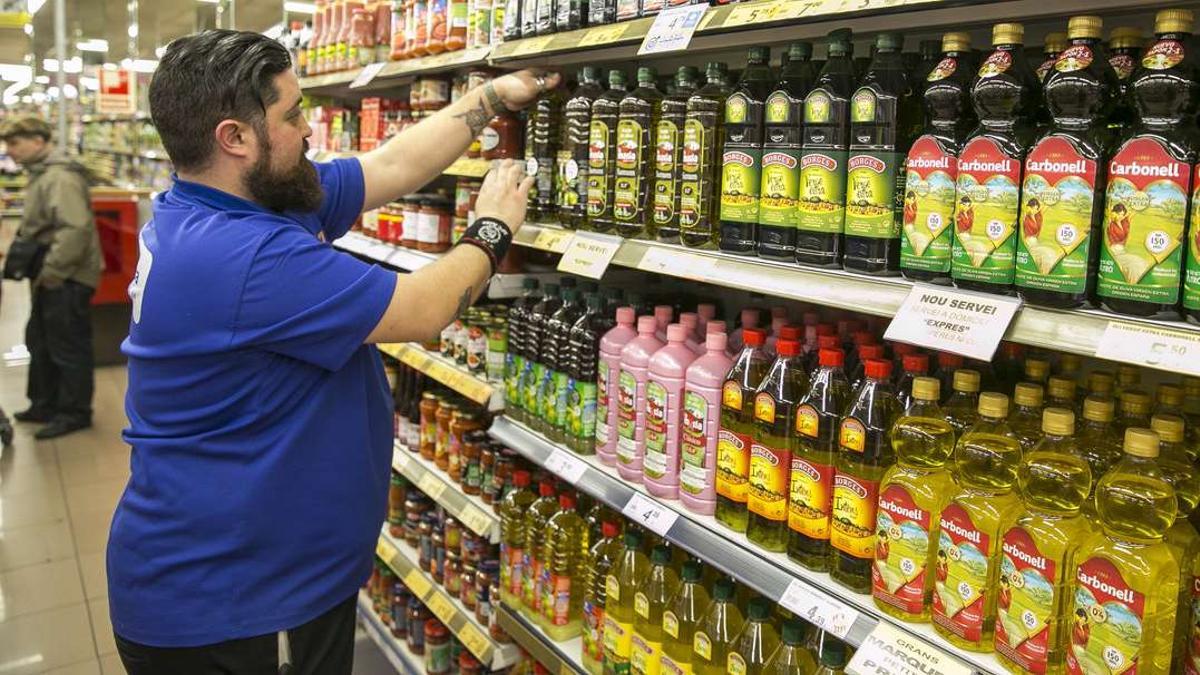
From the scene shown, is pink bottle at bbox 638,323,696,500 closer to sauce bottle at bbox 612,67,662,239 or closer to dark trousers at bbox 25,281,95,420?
sauce bottle at bbox 612,67,662,239

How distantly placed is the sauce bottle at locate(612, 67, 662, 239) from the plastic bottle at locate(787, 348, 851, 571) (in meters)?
0.62

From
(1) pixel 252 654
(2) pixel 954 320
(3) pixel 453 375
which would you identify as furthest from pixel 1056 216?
(3) pixel 453 375

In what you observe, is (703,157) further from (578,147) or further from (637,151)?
(578,147)

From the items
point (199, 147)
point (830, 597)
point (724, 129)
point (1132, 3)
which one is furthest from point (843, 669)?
point (199, 147)

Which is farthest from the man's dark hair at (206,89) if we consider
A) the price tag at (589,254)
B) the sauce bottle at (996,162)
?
the sauce bottle at (996,162)

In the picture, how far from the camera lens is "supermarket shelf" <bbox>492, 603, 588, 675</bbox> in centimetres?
228

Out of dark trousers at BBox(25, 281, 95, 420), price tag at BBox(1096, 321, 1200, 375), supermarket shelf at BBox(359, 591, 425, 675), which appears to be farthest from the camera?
dark trousers at BBox(25, 281, 95, 420)

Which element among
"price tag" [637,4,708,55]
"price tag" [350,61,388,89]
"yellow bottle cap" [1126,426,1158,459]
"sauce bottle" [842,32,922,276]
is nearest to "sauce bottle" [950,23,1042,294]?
"sauce bottle" [842,32,922,276]

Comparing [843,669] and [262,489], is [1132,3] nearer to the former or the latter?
[843,669]

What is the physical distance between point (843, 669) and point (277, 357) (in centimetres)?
118

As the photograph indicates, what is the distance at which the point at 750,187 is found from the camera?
1.69 metres

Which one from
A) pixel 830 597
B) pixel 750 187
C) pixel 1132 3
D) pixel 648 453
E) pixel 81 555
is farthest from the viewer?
pixel 81 555

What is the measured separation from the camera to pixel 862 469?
1504 millimetres

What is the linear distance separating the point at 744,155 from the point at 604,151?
48 centimetres
